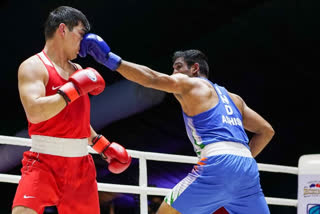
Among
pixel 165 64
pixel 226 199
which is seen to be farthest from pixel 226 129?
pixel 165 64

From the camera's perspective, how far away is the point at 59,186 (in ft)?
7.13

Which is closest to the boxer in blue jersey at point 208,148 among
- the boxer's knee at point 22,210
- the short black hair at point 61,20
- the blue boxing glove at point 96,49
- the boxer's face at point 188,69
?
the blue boxing glove at point 96,49

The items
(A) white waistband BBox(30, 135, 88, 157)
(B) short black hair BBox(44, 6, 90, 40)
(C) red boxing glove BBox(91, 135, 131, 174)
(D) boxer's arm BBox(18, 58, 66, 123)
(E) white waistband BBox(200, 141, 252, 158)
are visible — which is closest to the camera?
(D) boxer's arm BBox(18, 58, 66, 123)

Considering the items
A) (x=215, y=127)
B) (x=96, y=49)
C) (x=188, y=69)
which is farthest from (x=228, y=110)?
(x=96, y=49)

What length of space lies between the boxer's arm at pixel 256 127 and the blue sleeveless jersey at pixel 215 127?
1.07ft

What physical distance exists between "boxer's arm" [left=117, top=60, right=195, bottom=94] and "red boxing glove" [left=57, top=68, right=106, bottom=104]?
1.22 ft

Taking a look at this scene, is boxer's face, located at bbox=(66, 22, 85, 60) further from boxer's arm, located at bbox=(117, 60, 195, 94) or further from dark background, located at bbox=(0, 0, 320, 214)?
dark background, located at bbox=(0, 0, 320, 214)

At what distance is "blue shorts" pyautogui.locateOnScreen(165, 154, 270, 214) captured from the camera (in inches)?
103

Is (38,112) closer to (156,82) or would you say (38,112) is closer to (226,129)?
(156,82)

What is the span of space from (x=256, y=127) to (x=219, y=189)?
76 centimetres

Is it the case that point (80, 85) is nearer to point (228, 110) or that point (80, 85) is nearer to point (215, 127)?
point (215, 127)

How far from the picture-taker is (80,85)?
213cm

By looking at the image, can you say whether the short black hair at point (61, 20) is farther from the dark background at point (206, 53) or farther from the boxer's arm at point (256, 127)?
the dark background at point (206, 53)

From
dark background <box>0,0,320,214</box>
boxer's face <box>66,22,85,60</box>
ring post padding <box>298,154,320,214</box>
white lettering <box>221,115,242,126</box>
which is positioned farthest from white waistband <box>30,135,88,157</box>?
dark background <box>0,0,320,214</box>
